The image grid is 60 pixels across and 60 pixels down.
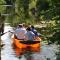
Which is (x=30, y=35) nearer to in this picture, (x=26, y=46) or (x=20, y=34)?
(x=20, y=34)

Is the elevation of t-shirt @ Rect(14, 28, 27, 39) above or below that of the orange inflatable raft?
above

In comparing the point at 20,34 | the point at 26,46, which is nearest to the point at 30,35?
the point at 20,34

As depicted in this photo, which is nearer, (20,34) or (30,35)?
(30,35)

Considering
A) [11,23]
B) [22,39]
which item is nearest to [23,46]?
[22,39]

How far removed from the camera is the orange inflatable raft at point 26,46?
15.0 m

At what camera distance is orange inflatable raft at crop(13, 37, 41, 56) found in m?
15.0

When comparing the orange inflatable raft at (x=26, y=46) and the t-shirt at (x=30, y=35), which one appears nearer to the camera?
the orange inflatable raft at (x=26, y=46)

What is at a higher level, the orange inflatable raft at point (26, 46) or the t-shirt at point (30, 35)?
the t-shirt at point (30, 35)

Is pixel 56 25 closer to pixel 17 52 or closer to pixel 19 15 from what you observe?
pixel 17 52

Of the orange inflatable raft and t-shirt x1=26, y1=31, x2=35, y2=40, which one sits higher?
t-shirt x1=26, y1=31, x2=35, y2=40

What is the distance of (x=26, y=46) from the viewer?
15.2 meters

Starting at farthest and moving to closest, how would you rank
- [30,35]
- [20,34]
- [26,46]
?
1. [20,34]
2. [30,35]
3. [26,46]

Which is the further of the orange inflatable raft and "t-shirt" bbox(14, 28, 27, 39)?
"t-shirt" bbox(14, 28, 27, 39)

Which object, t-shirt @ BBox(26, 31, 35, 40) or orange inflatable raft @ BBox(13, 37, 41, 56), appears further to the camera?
t-shirt @ BBox(26, 31, 35, 40)
